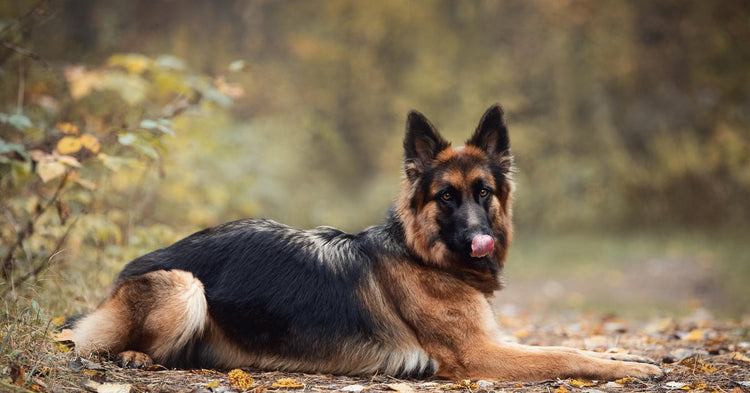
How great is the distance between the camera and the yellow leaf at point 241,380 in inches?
148

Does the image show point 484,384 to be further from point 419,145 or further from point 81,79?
point 81,79

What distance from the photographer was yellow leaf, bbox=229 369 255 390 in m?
3.77

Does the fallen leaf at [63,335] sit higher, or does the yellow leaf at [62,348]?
the fallen leaf at [63,335]

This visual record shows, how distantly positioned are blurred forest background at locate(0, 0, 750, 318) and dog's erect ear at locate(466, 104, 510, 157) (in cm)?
743

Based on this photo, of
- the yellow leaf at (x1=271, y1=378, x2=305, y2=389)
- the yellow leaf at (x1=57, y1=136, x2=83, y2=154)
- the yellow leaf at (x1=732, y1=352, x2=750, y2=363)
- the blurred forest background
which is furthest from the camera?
the blurred forest background

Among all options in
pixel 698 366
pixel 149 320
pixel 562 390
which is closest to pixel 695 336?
pixel 698 366

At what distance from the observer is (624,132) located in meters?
20.0

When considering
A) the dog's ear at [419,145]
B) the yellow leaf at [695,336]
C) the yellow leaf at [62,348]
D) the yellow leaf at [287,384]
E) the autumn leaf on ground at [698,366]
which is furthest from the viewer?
the yellow leaf at [695,336]

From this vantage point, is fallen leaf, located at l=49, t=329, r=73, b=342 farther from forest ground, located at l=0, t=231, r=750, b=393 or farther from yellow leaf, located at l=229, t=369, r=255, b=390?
yellow leaf, located at l=229, t=369, r=255, b=390

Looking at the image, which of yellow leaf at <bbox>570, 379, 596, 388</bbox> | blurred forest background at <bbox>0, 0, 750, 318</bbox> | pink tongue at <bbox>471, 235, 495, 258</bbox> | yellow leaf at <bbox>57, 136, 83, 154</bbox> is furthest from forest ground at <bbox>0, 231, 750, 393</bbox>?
yellow leaf at <bbox>57, 136, 83, 154</bbox>

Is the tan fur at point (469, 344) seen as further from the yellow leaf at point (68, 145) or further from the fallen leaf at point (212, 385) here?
the yellow leaf at point (68, 145)

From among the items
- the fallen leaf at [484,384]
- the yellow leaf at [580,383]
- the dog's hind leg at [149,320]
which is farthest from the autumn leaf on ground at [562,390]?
the dog's hind leg at [149,320]

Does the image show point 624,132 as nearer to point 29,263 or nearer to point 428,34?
point 428,34

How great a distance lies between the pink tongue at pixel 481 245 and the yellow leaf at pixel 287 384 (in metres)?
1.43
